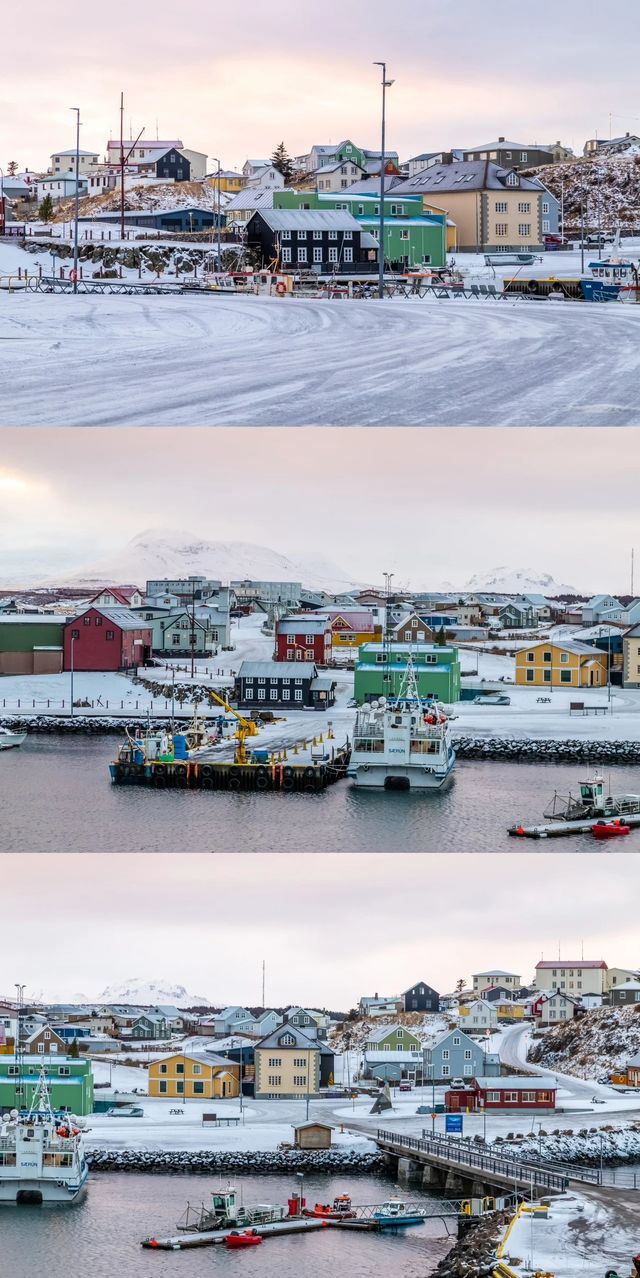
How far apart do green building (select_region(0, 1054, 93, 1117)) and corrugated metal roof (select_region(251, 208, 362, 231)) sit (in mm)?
8062

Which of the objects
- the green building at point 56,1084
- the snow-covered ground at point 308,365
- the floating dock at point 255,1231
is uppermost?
the snow-covered ground at point 308,365

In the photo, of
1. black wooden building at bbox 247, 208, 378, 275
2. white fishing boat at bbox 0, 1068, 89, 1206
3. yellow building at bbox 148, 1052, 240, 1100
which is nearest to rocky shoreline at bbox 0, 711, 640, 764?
black wooden building at bbox 247, 208, 378, 275

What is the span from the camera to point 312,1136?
15.8 meters

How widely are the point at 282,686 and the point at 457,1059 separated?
9869 millimetres

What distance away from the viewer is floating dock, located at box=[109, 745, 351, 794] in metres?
11.2

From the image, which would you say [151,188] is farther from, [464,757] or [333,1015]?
[333,1015]

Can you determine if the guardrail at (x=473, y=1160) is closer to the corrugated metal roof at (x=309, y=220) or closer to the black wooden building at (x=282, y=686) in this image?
the black wooden building at (x=282, y=686)

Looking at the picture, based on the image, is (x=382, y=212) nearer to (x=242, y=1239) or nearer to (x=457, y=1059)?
(x=242, y=1239)

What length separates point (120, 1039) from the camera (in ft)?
86.6

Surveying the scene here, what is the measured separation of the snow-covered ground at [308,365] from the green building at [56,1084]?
26.3 ft

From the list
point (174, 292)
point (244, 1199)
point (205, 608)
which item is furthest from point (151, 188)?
point (244, 1199)

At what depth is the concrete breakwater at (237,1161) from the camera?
1547cm

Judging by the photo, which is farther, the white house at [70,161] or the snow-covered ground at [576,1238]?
the white house at [70,161]

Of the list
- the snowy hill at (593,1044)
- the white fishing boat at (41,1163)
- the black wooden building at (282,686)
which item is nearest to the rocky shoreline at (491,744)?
the black wooden building at (282,686)
